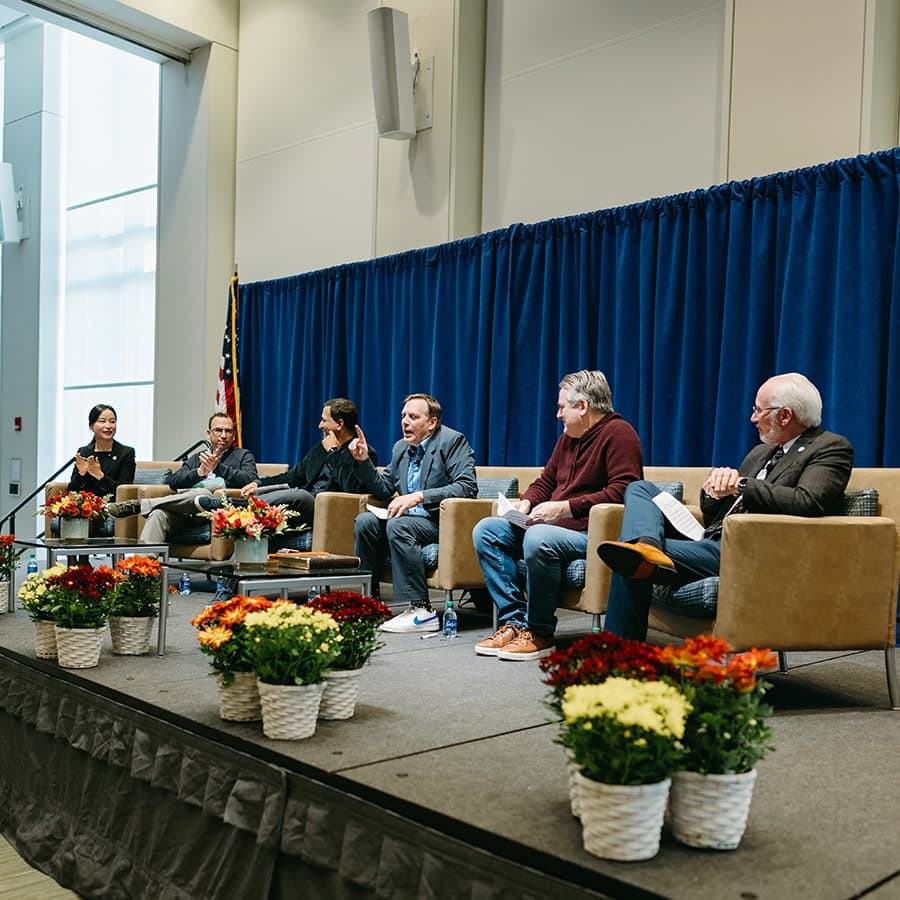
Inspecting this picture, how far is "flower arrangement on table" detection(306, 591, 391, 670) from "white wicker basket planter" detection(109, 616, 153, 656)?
39.1 inches

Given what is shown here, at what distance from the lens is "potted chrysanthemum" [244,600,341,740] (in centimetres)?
227

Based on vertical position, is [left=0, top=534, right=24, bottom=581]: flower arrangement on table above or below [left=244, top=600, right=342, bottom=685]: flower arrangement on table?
below

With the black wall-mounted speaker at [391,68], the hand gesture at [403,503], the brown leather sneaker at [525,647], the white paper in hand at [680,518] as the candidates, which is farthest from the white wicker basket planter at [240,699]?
the black wall-mounted speaker at [391,68]

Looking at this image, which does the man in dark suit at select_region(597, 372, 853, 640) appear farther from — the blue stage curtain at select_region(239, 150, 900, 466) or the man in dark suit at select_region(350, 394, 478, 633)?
the man in dark suit at select_region(350, 394, 478, 633)

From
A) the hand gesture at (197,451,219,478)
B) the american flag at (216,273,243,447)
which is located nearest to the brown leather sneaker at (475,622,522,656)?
the hand gesture at (197,451,219,478)

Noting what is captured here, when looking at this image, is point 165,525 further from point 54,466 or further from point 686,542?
point 54,466

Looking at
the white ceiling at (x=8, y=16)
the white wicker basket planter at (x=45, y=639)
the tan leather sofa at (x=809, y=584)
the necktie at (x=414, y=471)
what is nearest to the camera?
the tan leather sofa at (x=809, y=584)

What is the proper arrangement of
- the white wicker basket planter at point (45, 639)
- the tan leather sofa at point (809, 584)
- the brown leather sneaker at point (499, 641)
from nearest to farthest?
the tan leather sofa at point (809, 584)
the white wicker basket planter at point (45, 639)
the brown leather sneaker at point (499, 641)

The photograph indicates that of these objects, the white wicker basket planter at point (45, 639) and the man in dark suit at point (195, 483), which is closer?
the white wicker basket planter at point (45, 639)

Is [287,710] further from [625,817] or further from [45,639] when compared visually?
[45,639]

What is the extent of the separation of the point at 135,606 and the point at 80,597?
0.30m

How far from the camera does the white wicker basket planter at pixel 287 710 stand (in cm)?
226

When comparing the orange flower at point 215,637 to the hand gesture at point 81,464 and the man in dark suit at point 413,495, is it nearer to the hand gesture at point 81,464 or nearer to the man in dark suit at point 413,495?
the man in dark suit at point 413,495

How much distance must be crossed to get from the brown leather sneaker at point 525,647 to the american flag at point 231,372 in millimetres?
4268
